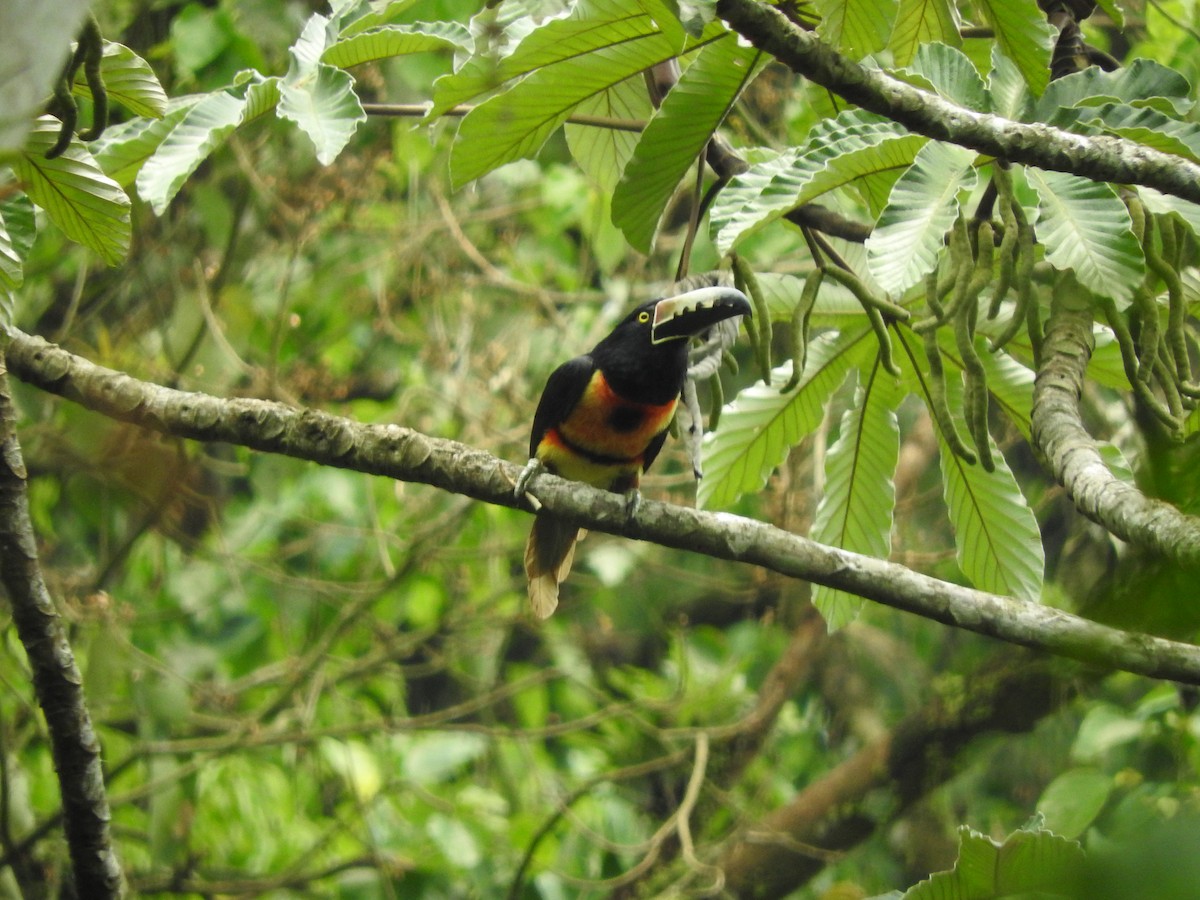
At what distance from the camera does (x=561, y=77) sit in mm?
2055

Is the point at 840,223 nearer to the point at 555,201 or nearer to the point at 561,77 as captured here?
the point at 561,77

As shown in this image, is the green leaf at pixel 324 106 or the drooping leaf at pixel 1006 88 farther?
the drooping leaf at pixel 1006 88

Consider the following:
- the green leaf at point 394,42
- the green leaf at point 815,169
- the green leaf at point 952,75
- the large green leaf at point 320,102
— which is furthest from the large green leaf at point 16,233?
the green leaf at point 952,75

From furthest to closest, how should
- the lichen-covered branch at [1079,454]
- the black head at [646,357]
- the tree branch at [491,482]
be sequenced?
1. the black head at [646,357]
2. the tree branch at [491,482]
3. the lichen-covered branch at [1079,454]

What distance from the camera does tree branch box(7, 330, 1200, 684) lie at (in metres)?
1.91

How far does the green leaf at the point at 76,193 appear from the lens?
1805mm

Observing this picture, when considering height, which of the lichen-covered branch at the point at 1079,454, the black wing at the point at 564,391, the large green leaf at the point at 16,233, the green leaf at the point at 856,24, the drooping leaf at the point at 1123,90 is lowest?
the black wing at the point at 564,391

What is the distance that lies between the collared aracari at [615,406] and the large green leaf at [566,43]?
706mm

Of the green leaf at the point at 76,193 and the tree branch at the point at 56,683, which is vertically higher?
the green leaf at the point at 76,193

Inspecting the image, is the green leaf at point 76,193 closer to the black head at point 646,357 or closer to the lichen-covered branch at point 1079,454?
the black head at point 646,357

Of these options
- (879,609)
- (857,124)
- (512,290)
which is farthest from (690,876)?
(857,124)

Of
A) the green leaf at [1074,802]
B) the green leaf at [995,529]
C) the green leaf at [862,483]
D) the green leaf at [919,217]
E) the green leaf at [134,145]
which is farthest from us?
the green leaf at [1074,802]

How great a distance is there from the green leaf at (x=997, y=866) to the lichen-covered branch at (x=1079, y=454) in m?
0.45

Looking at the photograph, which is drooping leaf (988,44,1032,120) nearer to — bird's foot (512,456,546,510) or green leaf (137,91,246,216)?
bird's foot (512,456,546,510)
